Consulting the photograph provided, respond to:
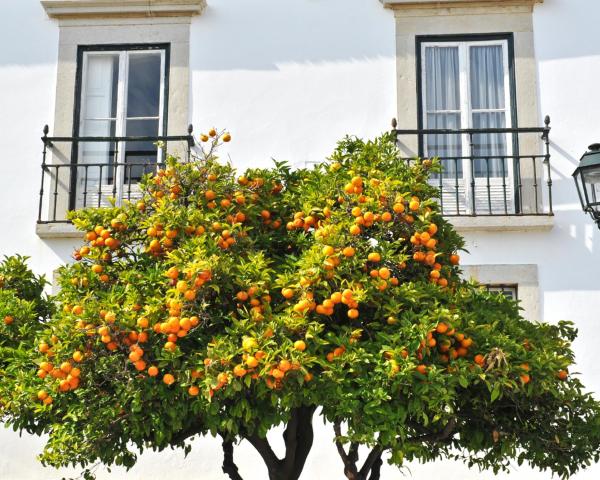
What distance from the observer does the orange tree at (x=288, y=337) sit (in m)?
4.30

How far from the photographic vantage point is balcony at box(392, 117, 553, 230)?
8547mm

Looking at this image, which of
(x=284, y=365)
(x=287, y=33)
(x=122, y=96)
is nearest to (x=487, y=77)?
(x=287, y=33)

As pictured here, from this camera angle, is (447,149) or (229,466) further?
(447,149)

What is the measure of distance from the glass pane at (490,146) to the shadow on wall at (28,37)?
440 centimetres

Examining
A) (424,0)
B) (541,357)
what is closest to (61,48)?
(424,0)

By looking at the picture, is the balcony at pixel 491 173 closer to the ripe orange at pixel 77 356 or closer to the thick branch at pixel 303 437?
the thick branch at pixel 303 437

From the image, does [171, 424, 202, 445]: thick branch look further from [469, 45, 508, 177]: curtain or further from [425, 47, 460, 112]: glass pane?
[425, 47, 460, 112]: glass pane

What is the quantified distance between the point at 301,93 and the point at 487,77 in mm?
1902

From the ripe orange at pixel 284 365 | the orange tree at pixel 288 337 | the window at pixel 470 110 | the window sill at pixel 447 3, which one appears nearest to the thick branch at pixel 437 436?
the orange tree at pixel 288 337

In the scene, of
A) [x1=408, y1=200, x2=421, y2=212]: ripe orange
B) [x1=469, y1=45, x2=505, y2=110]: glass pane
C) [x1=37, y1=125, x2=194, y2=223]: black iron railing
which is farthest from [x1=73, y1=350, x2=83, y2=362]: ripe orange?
[x1=469, y1=45, x2=505, y2=110]: glass pane

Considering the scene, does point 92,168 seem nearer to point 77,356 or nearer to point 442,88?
point 442,88

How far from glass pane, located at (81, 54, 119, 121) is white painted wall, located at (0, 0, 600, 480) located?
37cm

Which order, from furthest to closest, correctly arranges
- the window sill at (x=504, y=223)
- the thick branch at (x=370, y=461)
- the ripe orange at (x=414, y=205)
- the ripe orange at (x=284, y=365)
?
the window sill at (x=504, y=223)
the thick branch at (x=370, y=461)
the ripe orange at (x=414, y=205)
the ripe orange at (x=284, y=365)

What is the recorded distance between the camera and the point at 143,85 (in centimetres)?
945
